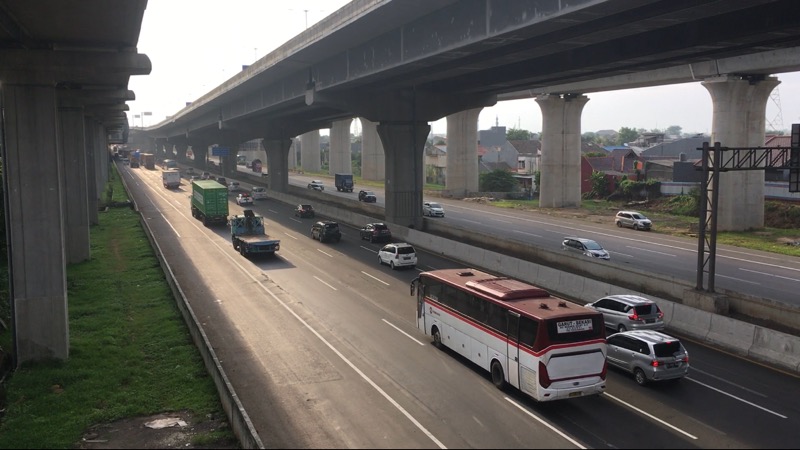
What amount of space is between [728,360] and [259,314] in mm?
18456

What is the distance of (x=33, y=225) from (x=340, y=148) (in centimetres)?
11924

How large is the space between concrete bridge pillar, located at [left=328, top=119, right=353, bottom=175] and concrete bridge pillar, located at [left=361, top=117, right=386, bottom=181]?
16.5 feet

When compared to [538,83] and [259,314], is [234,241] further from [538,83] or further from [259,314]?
[538,83]

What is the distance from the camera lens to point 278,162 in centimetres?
9169

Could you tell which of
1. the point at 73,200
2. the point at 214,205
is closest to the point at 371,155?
the point at 214,205

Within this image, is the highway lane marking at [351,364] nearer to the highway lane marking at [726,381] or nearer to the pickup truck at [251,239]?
the pickup truck at [251,239]

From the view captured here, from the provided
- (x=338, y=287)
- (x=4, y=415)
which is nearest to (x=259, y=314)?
(x=338, y=287)

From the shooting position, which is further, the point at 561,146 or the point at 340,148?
the point at 340,148

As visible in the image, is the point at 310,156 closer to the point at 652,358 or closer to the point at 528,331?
the point at 652,358

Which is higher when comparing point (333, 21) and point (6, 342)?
point (333, 21)

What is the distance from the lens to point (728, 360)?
74.1 feet

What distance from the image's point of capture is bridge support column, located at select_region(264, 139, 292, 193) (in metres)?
91.1

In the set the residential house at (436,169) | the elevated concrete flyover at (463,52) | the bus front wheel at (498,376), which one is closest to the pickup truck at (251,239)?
the elevated concrete flyover at (463,52)

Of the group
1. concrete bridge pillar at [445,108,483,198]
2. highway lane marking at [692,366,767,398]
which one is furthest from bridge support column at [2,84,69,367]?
concrete bridge pillar at [445,108,483,198]
